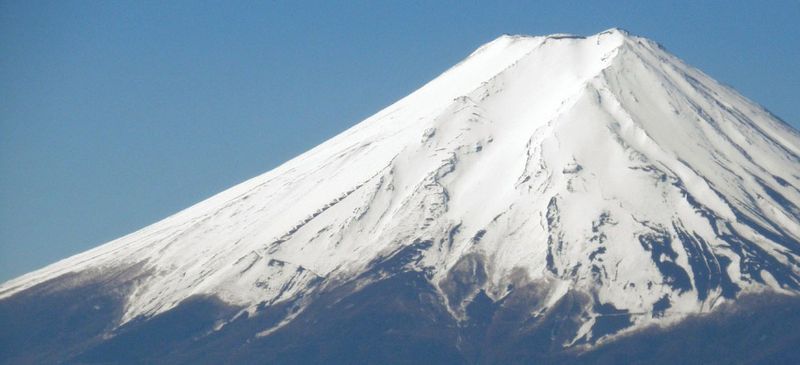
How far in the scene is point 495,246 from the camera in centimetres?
12544

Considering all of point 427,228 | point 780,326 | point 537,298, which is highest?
point 427,228

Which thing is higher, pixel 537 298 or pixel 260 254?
pixel 260 254

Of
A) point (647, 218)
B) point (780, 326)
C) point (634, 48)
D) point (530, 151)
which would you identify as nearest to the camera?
point (780, 326)

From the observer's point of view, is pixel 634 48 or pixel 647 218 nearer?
pixel 647 218

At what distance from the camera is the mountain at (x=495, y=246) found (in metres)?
118

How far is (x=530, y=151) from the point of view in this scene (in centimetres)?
13488

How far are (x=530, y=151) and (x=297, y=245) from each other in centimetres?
1693

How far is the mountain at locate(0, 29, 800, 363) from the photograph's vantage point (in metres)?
118

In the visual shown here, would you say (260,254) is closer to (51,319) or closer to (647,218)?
(51,319)

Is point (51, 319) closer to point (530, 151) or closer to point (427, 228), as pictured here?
point (427, 228)

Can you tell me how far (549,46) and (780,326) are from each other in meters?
38.6

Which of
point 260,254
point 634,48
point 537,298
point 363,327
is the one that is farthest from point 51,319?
point 634,48

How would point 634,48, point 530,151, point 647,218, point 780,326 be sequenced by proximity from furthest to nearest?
A: point 634,48 → point 530,151 → point 647,218 → point 780,326

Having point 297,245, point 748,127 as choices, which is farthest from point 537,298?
point 748,127
